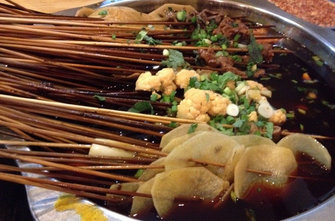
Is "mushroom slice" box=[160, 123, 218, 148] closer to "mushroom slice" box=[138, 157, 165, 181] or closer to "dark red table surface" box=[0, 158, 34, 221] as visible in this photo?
"mushroom slice" box=[138, 157, 165, 181]

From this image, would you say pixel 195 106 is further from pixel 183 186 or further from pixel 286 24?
pixel 286 24

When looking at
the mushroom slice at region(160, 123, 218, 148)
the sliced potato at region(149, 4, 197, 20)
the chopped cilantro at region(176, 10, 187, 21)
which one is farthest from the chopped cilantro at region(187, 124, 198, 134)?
the sliced potato at region(149, 4, 197, 20)

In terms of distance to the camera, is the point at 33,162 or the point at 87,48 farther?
the point at 87,48

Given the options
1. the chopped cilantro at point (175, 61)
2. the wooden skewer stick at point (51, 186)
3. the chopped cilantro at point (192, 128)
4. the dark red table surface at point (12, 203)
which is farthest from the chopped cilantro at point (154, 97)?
the dark red table surface at point (12, 203)

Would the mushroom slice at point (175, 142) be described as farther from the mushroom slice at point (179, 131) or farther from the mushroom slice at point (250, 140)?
the mushroom slice at point (250, 140)

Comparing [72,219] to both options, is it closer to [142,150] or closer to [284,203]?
[142,150]

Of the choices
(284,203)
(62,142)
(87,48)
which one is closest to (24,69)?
(87,48)

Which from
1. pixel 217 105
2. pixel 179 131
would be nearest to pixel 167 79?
pixel 217 105
